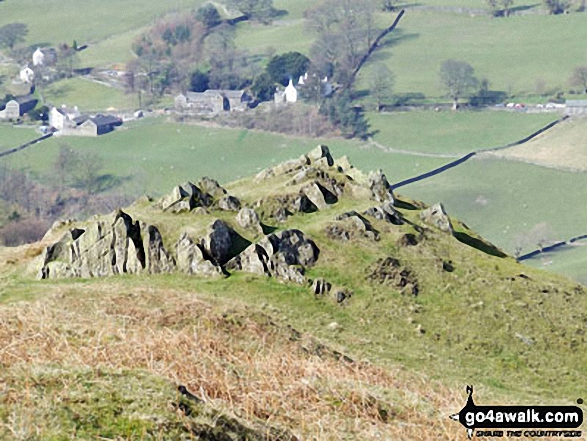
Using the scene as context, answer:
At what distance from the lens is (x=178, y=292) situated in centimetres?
3161

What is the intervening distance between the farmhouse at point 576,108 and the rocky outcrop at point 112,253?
497ft

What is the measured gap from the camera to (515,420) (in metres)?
17.9

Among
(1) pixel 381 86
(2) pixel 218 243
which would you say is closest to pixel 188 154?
(1) pixel 381 86

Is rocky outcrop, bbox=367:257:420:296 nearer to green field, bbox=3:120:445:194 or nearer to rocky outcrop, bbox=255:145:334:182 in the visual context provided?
rocky outcrop, bbox=255:145:334:182

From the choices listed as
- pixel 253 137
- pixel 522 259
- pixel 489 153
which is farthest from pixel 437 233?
pixel 253 137

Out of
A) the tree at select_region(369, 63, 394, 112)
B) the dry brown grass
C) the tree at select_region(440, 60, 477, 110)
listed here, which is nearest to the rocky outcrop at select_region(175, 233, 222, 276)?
the dry brown grass

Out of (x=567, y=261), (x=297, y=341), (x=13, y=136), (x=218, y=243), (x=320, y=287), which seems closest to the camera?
(x=297, y=341)

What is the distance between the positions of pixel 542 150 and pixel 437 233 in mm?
117413

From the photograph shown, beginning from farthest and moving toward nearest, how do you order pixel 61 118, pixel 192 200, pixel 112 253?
1. pixel 61 118
2. pixel 192 200
3. pixel 112 253

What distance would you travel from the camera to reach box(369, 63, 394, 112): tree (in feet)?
626

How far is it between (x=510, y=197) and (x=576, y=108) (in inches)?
2013

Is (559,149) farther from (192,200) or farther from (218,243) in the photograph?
(218,243)

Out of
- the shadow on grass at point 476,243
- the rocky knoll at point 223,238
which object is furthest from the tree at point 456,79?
the rocky knoll at point 223,238

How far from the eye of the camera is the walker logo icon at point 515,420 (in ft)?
57.0
